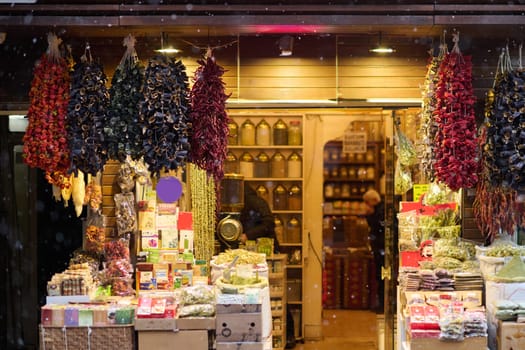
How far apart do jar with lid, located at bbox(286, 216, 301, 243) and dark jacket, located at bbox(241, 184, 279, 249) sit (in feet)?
3.54

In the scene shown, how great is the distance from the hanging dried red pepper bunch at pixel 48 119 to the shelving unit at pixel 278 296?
10.6ft

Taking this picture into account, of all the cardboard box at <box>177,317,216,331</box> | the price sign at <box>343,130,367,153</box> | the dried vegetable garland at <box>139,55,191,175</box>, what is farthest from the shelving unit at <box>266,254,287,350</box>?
the price sign at <box>343,130,367,153</box>

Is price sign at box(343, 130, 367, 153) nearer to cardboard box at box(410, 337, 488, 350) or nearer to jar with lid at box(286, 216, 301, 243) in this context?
jar with lid at box(286, 216, 301, 243)

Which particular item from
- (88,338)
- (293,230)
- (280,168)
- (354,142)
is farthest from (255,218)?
(354,142)

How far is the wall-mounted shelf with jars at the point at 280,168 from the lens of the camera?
8719mm

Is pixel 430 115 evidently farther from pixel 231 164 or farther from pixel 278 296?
pixel 278 296

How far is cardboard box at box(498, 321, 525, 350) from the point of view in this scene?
590 centimetres

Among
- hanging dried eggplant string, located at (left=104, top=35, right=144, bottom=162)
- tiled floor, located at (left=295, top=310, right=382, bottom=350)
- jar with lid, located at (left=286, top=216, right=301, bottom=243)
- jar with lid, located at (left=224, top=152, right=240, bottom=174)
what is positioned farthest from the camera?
tiled floor, located at (left=295, top=310, right=382, bottom=350)

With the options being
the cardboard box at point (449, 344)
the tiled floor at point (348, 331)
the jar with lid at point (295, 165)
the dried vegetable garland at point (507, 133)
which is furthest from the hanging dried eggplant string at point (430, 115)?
the tiled floor at point (348, 331)

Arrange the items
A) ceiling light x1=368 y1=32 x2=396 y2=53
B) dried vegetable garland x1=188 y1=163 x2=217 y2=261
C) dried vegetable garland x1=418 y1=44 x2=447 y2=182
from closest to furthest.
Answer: dried vegetable garland x1=418 y1=44 x2=447 y2=182 → ceiling light x1=368 y1=32 x2=396 y2=53 → dried vegetable garland x1=188 y1=163 x2=217 y2=261

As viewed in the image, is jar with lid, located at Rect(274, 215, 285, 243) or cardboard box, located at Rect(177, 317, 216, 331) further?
jar with lid, located at Rect(274, 215, 285, 243)

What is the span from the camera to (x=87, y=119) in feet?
19.8

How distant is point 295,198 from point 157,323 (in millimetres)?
3891

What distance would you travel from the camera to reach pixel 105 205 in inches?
301
